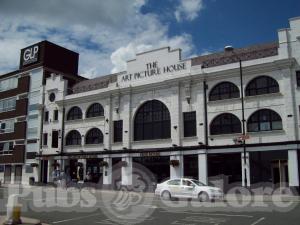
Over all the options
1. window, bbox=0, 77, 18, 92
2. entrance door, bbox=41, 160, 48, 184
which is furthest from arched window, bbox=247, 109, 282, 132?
window, bbox=0, 77, 18, 92

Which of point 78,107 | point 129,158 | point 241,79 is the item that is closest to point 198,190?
point 241,79

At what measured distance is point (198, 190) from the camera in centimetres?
2225

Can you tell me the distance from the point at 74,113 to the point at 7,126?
13.0 m

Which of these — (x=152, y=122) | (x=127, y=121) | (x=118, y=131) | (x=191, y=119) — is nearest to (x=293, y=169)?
(x=191, y=119)

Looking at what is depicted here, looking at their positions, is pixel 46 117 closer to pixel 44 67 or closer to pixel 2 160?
pixel 44 67

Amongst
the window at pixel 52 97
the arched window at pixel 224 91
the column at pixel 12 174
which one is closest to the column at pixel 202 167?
the arched window at pixel 224 91

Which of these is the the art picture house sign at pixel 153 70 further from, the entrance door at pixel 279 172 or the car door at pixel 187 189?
the car door at pixel 187 189

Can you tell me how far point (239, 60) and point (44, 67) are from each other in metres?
26.2

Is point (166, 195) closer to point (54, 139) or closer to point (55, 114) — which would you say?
point (54, 139)

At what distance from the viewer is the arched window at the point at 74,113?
4084 centimetres

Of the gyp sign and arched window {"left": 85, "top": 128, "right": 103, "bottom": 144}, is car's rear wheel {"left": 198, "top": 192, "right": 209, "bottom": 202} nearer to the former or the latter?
arched window {"left": 85, "top": 128, "right": 103, "bottom": 144}

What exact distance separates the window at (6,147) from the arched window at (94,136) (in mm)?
13786

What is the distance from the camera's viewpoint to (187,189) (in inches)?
900

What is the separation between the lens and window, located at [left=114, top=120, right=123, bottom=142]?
36.8 m
